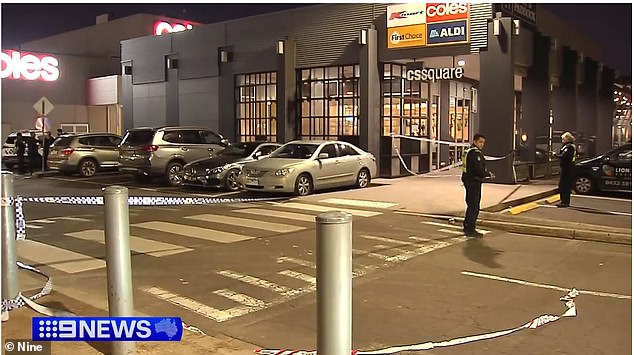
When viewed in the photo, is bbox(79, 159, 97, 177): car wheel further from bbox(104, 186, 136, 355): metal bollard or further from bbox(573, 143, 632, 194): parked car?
bbox(104, 186, 136, 355): metal bollard

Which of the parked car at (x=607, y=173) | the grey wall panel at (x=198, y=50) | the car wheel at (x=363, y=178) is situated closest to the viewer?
the parked car at (x=607, y=173)

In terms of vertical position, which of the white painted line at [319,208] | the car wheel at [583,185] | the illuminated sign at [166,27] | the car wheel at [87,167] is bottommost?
the white painted line at [319,208]

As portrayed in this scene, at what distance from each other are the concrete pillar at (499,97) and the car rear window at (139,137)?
10.2 m

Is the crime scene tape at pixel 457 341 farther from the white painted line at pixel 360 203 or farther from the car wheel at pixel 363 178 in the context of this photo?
the car wheel at pixel 363 178

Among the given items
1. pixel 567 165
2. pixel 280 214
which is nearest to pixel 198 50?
pixel 280 214

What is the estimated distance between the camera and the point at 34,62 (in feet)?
132

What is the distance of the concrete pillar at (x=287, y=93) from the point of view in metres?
23.0

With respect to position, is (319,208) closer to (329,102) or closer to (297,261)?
(297,261)

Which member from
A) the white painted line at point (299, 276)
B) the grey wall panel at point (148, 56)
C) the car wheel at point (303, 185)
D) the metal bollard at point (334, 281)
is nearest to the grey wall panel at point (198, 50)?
the grey wall panel at point (148, 56)

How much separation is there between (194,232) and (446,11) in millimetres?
11811

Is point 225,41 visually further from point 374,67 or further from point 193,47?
point 374,67

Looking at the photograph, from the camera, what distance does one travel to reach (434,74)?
63.7 feet

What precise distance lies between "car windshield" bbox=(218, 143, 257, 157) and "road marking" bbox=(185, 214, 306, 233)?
6.06 m

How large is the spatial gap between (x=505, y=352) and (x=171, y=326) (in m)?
2.56
